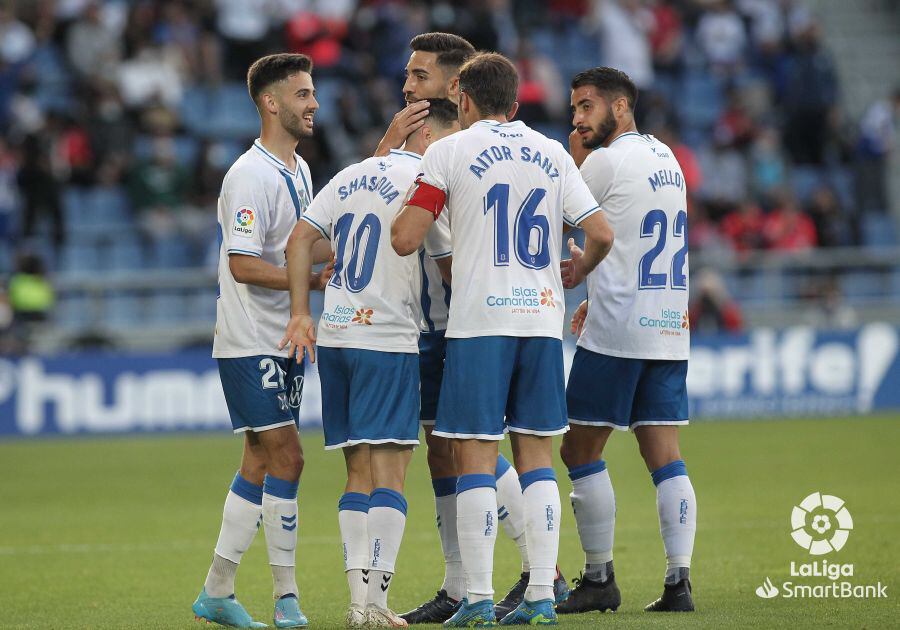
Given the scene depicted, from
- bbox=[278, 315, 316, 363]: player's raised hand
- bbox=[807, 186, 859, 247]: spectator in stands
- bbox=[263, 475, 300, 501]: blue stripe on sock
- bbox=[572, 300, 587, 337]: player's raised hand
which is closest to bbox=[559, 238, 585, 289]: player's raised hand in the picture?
bbox=[572, 300, 587, 337]: player's raised hand

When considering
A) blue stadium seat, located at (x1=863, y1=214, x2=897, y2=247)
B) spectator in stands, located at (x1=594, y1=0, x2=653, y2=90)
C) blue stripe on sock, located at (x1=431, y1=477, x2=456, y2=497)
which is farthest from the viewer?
spectator in stands, located at (x1=594, y1=0, x2=653, y2=90)

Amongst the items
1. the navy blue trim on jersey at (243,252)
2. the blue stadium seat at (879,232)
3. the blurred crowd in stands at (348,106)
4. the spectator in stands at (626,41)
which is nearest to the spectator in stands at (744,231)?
the blurred crowd in stands at (348,106)

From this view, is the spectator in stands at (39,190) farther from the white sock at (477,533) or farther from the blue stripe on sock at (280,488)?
the white sock at (477,533)

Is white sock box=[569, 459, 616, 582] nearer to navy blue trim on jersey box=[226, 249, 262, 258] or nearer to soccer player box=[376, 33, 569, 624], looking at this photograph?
soccer player box=[376, 33, 569, 624]

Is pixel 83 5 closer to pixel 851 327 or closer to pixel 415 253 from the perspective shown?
pixel 851 327

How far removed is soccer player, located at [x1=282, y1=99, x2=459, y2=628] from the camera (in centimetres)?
694

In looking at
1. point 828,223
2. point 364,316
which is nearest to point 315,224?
point 364,316

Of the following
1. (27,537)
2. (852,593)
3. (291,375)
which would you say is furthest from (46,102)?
(852,593)

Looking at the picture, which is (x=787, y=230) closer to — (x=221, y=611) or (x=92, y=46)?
(x=92, y=46)

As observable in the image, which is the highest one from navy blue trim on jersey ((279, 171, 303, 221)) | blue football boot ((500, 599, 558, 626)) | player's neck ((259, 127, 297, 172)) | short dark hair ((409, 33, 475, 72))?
short dark hair ((409, 33, 475, 72))

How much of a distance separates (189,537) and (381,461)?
454cm

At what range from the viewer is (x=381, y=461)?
23.0 ft

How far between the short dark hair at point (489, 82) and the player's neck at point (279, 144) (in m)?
1.18

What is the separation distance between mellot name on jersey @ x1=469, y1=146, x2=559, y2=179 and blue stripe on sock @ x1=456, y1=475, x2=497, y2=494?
142 cm
